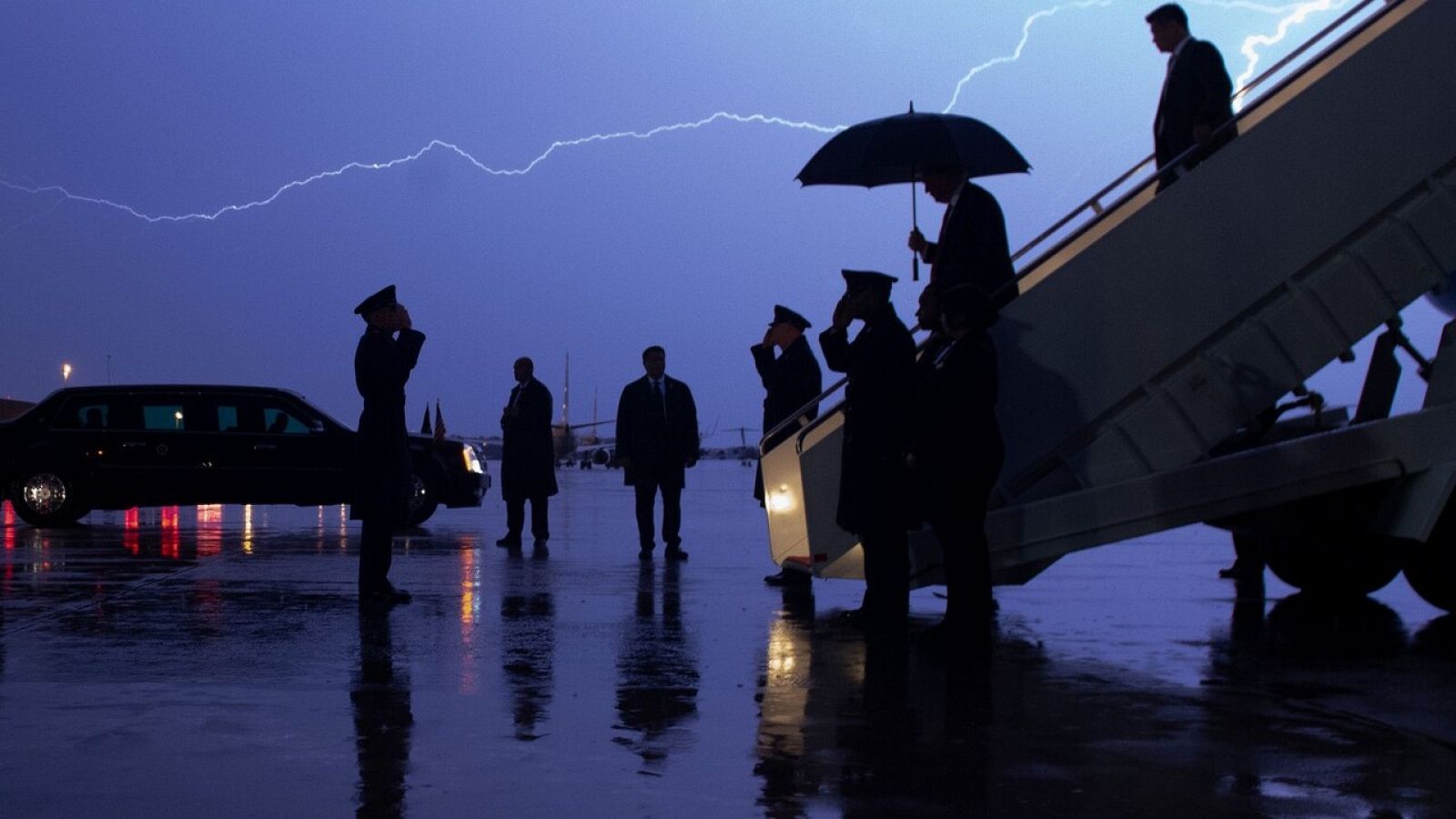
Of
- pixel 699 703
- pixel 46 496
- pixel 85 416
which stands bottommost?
pixel 699 703

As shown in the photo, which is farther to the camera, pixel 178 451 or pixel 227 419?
pixel 227 419

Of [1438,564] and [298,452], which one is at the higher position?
[298,452]

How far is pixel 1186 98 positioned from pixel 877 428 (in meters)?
2.43

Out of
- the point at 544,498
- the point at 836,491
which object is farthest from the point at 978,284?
the point at 544,498

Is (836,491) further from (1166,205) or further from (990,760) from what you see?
(990,760)

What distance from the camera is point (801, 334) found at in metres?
13.4

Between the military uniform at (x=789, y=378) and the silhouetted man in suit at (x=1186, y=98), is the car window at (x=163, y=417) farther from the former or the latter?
the silhouetted man in suit at (x=1186, y=98)

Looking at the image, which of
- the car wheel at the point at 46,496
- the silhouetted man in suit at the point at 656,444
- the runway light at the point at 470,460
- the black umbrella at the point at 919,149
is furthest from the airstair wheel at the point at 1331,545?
the car wheel at the point at 46,496

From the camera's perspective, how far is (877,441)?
369 inches

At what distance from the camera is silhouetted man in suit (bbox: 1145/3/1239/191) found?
9.27 meters

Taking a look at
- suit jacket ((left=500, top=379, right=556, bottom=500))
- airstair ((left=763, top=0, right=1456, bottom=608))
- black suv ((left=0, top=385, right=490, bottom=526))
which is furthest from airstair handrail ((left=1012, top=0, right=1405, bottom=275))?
black suv ((left=0, top=385, right=490, bottom=526))

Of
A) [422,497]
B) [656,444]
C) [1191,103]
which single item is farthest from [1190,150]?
[422,497]

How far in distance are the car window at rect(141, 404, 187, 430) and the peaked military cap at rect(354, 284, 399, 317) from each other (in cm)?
1216

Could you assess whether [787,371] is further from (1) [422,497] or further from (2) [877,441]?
(1) [422,497]
